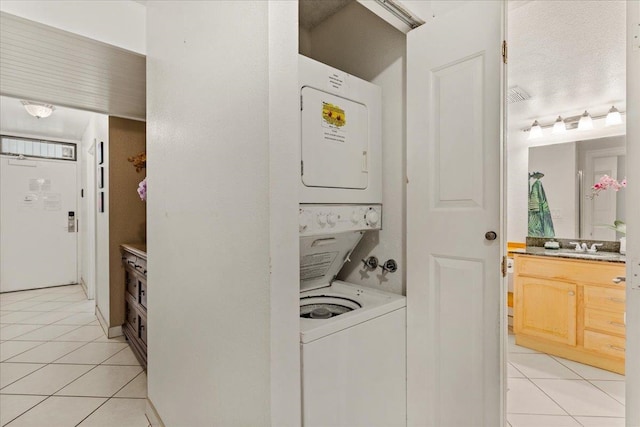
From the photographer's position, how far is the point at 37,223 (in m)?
5.17

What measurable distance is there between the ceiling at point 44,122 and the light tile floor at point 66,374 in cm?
252

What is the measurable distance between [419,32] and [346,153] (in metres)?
0.69

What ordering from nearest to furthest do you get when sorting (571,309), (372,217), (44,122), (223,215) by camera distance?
(223,215) < (372,217) < (571,309) < (44,122)

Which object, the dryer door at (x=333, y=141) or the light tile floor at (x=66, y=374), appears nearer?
the dryer door at (x=333, y=141)

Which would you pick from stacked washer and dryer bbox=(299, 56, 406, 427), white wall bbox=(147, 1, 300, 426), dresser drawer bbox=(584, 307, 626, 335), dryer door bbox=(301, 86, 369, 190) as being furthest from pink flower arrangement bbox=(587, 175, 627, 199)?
white wall bbox=(147, 1, 300, 426)

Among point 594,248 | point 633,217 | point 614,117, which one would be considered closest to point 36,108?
point 633,217

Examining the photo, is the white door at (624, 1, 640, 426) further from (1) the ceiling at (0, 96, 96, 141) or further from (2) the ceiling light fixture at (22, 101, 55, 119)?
(1) the ceiling at (0, 96, 96, 141)

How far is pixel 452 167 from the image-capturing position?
4.77 feet

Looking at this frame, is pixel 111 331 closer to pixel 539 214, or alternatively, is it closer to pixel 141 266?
pixel 141 266

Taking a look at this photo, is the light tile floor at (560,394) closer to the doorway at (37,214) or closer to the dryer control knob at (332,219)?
the dryer control knob at (332,219)

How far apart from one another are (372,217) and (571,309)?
92.2 inches

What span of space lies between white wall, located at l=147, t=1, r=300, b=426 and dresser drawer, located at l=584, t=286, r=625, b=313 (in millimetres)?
2864

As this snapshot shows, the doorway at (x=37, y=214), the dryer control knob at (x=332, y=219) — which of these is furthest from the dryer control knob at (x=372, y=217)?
the doorway at (x=37, y=214)

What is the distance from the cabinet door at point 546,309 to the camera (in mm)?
2795
